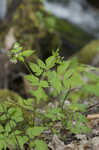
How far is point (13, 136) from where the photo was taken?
1526 millimetres

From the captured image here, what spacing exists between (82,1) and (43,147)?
1212 centimetres

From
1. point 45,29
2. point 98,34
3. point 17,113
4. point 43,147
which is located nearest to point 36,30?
point 45,29

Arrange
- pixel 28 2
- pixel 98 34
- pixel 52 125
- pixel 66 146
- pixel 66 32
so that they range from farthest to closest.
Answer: pixel 98 34
pixel 66 32
pixel 28 2
pixel 52 125
pixel 66 146

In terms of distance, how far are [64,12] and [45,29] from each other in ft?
18.5

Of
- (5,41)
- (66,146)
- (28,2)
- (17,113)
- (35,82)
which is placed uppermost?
(28,2)

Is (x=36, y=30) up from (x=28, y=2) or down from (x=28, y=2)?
down

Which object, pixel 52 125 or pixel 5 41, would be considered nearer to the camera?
pixel 52 125

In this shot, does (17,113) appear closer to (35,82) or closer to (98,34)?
(35,82)

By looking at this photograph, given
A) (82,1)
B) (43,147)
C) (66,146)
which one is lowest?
(66,146)

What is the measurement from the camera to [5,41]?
4.86m

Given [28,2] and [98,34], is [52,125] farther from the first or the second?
[98,34]

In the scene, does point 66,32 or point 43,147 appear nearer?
point 43,147

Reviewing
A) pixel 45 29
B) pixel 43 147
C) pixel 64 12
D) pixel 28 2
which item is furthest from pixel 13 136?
pixel 64 12

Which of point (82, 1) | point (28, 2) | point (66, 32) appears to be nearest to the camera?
point (28, 2)
